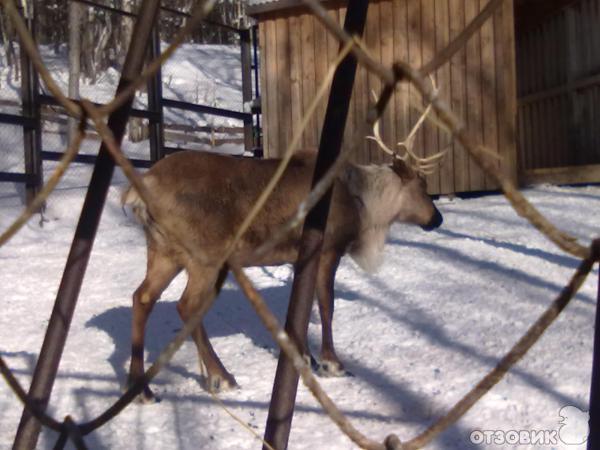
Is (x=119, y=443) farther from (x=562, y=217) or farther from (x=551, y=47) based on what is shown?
(x=551, y=47)

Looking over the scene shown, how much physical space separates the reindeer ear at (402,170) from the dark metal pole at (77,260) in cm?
530

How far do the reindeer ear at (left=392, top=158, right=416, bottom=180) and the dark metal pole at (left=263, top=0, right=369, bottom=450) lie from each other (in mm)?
5219

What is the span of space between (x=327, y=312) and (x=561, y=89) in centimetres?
823

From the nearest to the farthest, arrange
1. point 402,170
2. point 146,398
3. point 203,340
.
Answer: point 146,398 → point 203,340 → point 402,170

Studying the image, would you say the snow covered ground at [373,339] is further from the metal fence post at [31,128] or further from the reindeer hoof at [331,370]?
the metal fence post at [31,128]

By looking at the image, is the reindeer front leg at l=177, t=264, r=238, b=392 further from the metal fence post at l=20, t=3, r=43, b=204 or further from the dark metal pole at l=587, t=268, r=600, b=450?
the metal fence post at l=20, t=3, r=43, b=204

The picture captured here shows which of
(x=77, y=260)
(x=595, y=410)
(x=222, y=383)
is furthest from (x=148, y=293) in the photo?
(x=595, y=410)

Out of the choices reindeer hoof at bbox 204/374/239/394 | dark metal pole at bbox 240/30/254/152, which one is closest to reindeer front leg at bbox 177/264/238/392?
reindeer hoof at bbox 204/374/239/394

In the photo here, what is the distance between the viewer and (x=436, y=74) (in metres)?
11.6

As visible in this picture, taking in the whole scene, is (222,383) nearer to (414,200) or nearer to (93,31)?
(414,200)

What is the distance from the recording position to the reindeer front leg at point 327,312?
18.5 ft

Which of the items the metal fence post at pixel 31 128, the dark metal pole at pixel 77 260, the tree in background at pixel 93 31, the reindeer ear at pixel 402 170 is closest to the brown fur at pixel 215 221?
the reindeer ear at pixel 402 170

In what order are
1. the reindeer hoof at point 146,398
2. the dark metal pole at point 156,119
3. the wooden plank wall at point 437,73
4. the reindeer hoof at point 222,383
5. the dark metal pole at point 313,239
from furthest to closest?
the dark metal pole at point 156,119, the wooden plank wall at point 437,73, the reindeer hoof at point 222,383, the reindeer hoof at point 146,398, the dark metal pole at point 313,239

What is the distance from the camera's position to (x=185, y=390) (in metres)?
5.41
